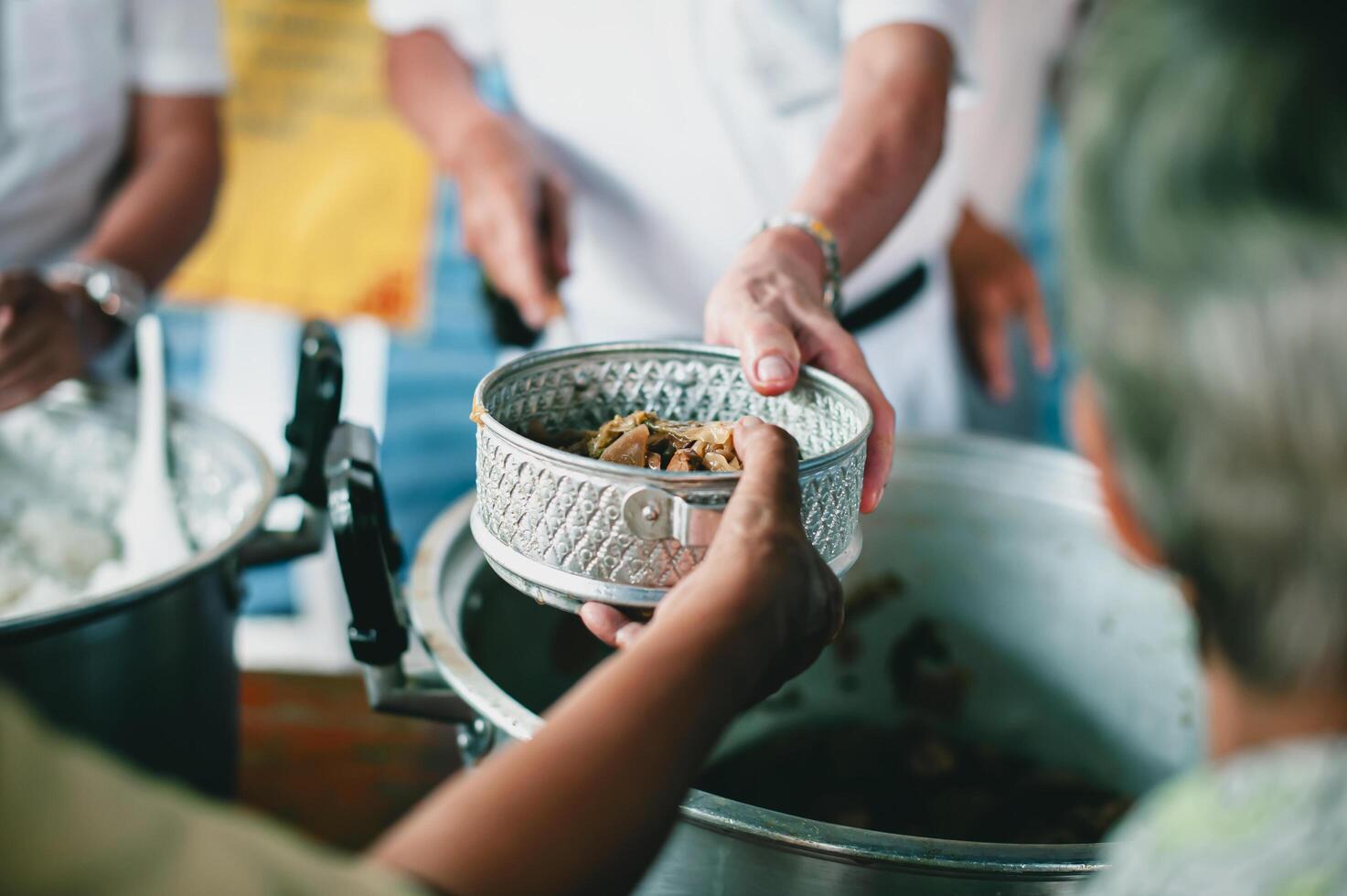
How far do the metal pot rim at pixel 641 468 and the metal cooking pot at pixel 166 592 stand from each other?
247 mm

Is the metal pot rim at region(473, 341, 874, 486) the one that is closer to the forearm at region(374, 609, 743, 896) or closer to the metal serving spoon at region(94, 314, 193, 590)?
the forearm at region(374, 609, 743, 896)

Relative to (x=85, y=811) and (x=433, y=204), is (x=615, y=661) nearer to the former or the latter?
(x=85, y=811)

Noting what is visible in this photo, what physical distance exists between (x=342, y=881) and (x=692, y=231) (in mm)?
960

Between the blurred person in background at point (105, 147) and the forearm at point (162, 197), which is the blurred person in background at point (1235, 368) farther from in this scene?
the forearm at point (162, 197)

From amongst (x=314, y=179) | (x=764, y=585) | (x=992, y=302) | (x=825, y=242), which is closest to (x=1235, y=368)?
(x=764, y=585)

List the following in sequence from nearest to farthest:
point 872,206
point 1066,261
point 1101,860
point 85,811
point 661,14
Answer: point 85,811
point 1066,261
point 1101,860
point 872,206
point 661,14

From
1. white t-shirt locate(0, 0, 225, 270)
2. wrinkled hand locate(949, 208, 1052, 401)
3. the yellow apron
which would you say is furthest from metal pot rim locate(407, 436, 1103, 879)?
the yellow apron

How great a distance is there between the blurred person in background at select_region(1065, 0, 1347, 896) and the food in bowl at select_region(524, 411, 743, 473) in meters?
0.25

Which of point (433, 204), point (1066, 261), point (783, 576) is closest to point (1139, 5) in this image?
point (1066, 261)

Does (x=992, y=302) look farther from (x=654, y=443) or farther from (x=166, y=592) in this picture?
(x=166, y=592)

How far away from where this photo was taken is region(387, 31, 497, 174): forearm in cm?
126

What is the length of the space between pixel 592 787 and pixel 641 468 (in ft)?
0.59

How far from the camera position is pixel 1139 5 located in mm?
396

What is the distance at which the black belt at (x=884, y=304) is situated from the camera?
1.20m
